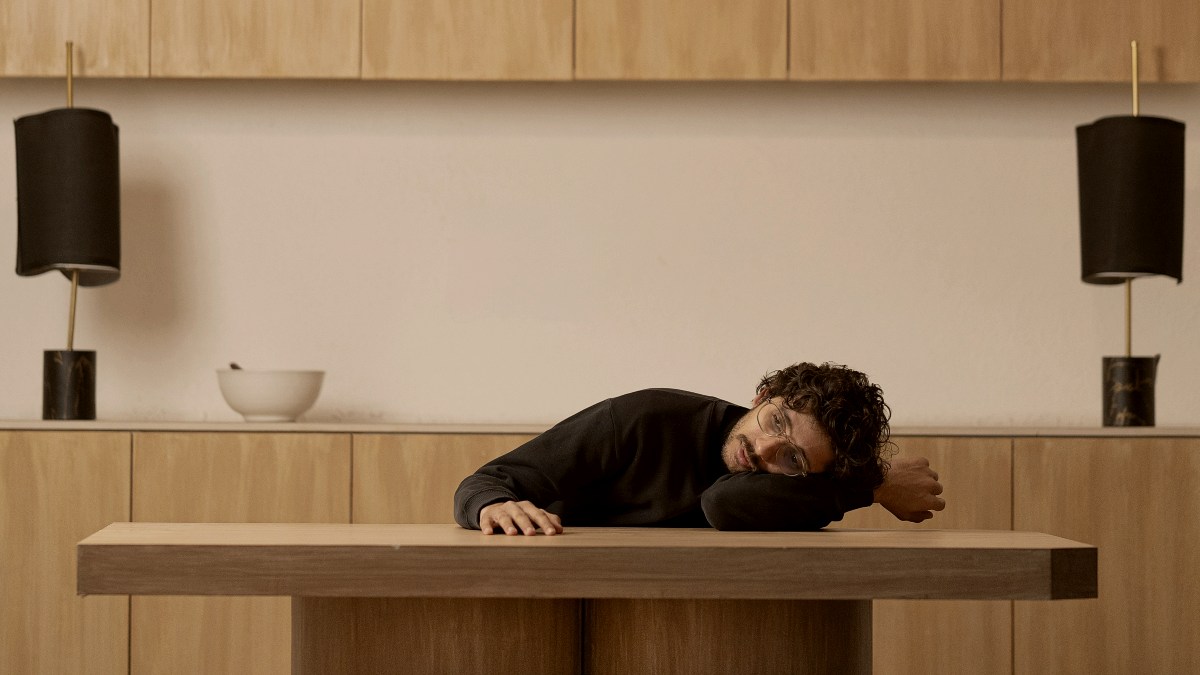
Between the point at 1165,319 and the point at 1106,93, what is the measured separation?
70 cm

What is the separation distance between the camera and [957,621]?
2.81m

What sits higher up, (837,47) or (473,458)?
(837,47)

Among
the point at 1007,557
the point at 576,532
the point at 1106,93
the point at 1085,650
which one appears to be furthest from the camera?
the point at 1106,93

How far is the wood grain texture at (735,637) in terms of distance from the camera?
1.41m

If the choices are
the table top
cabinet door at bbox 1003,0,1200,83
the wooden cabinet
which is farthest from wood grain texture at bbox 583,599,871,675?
cabinet door at bbox 1003,0,1200,83

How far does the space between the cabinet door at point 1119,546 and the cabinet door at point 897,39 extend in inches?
42.8

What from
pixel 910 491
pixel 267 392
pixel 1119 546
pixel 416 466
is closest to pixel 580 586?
pixel 910 491

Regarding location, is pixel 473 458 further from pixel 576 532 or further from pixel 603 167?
pixel 576 532

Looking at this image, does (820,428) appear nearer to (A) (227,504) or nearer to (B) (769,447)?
(B) (769,447)

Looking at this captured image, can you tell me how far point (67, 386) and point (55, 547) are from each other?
43cm

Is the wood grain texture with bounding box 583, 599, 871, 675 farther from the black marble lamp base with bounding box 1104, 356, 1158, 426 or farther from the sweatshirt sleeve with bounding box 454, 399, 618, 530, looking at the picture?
the black marble lamp base with bounding box 1104, 356, 1158, 426

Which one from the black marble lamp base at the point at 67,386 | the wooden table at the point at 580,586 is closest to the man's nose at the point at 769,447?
the wooden table at the point at 580,586

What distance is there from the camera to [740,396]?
3328 mm

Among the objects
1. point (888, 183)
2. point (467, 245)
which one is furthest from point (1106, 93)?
point (467, 245)
